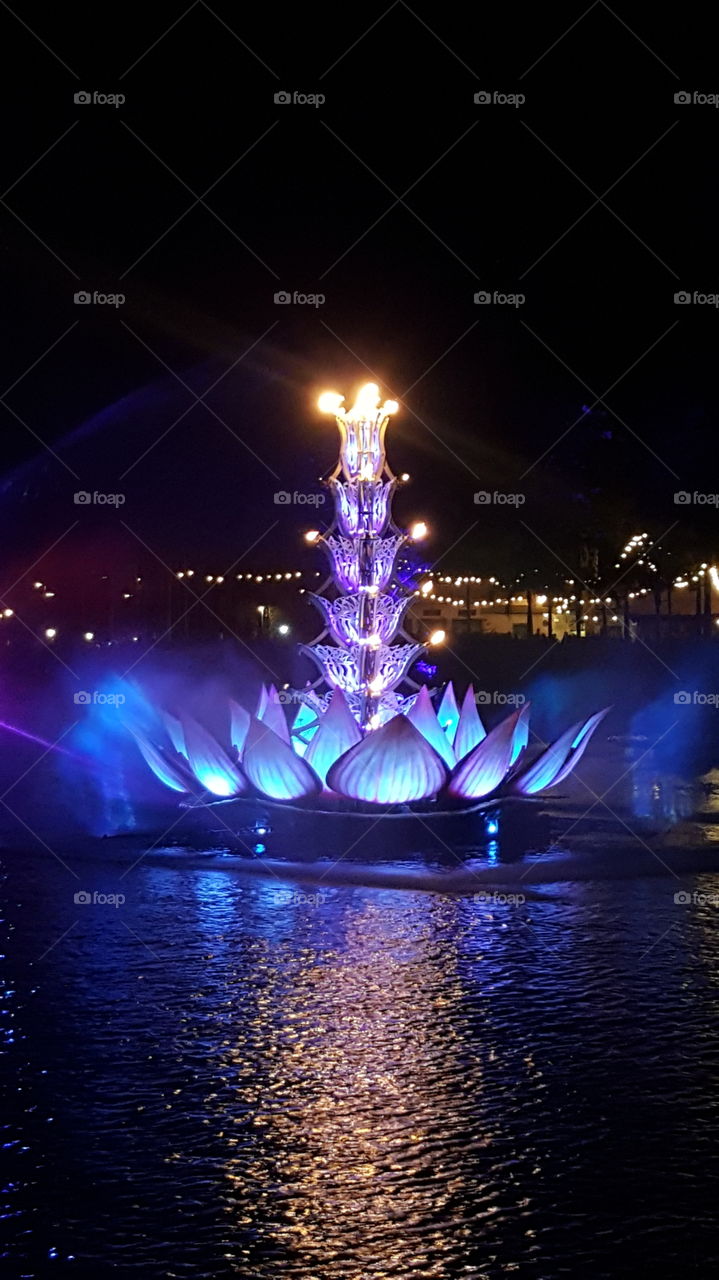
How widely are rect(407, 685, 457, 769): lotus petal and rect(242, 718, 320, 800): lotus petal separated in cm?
114

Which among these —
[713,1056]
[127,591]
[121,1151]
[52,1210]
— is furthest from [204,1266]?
[127,591]

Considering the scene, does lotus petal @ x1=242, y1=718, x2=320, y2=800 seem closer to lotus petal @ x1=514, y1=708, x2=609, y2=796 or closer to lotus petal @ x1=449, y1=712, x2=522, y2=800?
lotus petal @ x1=449, y1=712, x2=522, y2=800

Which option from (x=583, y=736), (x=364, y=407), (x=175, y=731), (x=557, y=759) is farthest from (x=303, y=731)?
(x=364, y=407)

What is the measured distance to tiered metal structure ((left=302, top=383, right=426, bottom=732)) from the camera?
41.8ft

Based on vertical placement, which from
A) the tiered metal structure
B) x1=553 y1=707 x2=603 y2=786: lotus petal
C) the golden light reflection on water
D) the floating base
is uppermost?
the tiered metal structure

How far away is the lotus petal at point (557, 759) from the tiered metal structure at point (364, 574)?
155cm

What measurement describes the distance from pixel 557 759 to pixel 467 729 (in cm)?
159

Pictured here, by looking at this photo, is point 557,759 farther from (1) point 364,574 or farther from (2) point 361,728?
(1) point 364,574

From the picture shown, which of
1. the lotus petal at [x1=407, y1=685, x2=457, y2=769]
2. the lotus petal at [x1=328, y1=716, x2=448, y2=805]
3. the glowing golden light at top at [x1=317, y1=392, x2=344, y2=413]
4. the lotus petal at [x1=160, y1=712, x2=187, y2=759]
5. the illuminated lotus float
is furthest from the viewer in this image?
the lotus petal at [x1=160, y1=712, x2=187, y2=759]

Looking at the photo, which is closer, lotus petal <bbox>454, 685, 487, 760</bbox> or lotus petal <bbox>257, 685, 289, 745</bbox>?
lotus petal <bbox>257, 685, 289, 745</bbox>

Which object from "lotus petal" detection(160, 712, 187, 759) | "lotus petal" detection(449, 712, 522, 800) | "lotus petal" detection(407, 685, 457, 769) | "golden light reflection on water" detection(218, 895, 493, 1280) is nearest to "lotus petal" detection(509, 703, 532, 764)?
"lotus petal" detection(449, 712, 522, 800)

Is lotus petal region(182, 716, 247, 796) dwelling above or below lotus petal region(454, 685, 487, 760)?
below

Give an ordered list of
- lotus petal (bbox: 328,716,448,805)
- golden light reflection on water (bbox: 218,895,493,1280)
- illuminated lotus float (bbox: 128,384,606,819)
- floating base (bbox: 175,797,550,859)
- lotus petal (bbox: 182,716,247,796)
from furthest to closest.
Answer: lotus petal (bbox: 182,716,247,796) → floating base (bbox: 175,797,550,859) → illuminated lotus float (bbox: 128,384,606,819) → lotus petal (bbox: 328,716,448,805) → golden light reflection on water (bbox: 218,895,493,1280)

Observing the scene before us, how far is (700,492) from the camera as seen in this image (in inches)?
895
